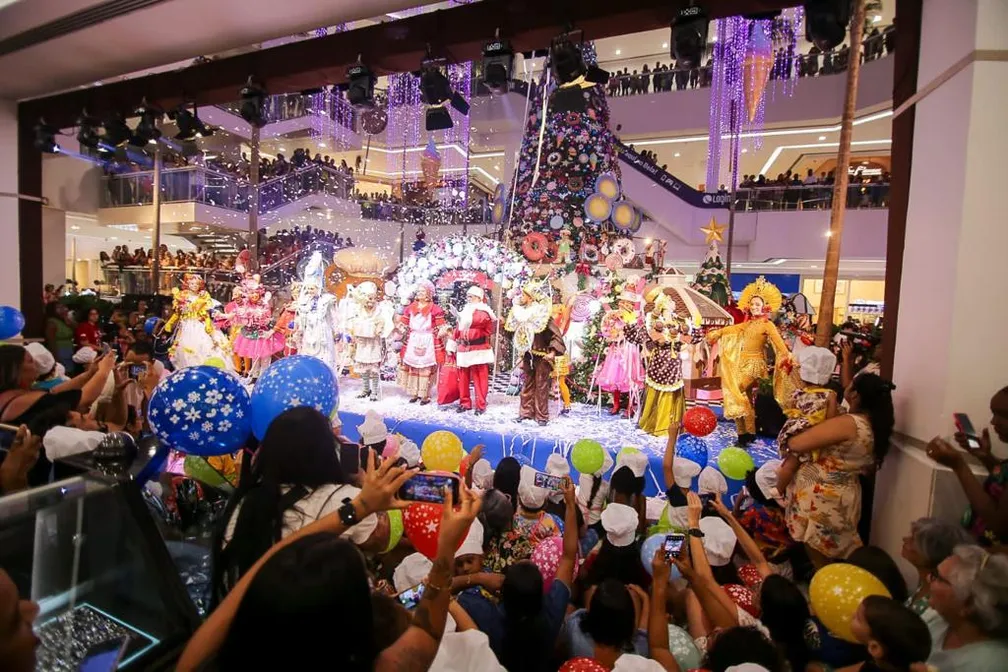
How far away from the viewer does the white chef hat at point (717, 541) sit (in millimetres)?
2312

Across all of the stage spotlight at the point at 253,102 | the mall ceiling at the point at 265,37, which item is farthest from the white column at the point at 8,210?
the stage spotlight at the point at 253,102

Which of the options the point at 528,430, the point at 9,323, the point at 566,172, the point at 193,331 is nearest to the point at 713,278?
the point at 566,172

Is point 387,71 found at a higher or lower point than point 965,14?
higher

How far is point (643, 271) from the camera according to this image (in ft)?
25.9

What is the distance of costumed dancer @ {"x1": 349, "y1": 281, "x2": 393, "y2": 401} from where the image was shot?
22.7ft

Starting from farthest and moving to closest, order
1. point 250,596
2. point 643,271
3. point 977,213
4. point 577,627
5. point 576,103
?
point 643,271
point 576,103
point 977,213
point 577,627
point 250,596

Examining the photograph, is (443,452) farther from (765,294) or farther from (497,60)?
(765,294)

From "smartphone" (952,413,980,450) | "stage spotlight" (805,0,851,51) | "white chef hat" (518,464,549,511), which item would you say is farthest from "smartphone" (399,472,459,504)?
"stage spotlight" (805,0,851,51)

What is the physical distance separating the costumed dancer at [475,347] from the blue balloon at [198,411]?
3966 millimetres

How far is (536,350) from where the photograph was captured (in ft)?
19.0

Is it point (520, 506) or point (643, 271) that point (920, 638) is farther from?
point (643, 271)

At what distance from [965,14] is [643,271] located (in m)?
5.45

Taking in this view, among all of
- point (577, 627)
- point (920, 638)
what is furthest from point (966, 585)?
point (577, 627)

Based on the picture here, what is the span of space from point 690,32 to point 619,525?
10.3 feet
